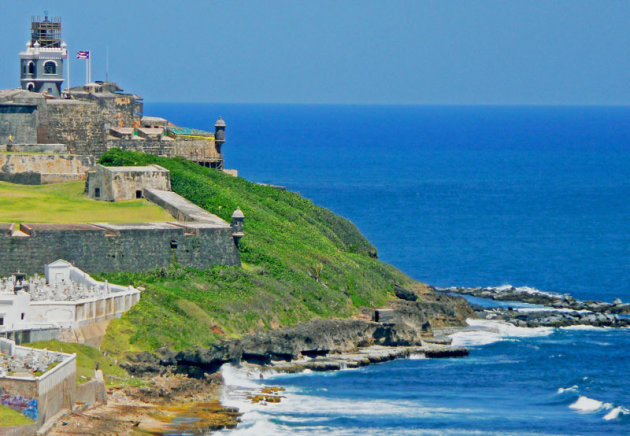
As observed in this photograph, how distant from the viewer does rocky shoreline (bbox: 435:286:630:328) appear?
91.9m

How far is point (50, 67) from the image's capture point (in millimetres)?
107500

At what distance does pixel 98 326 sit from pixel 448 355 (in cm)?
1899

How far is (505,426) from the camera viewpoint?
216 feet

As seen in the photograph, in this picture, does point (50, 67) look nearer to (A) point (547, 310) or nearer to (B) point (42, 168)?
(B) point (42, 168)

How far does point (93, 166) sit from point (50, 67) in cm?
1710

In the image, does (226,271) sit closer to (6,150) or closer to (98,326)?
(98,326)

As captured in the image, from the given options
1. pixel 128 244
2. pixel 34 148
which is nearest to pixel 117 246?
pixel 128 244

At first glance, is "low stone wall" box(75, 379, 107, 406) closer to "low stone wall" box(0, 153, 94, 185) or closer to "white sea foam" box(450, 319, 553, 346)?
"white sea foam" box(450, 319, 553, 346)

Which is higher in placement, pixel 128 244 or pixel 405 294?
pixel 128 244

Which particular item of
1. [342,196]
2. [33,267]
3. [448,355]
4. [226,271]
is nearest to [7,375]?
[33,267]

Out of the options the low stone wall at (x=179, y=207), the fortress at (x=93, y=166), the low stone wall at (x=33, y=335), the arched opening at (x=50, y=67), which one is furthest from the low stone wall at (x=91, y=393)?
the arched opening at (x=50, y=67)

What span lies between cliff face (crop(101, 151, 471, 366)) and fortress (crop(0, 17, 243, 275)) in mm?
1225

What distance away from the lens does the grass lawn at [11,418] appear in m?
55.5

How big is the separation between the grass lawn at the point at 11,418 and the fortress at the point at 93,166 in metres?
17.8
